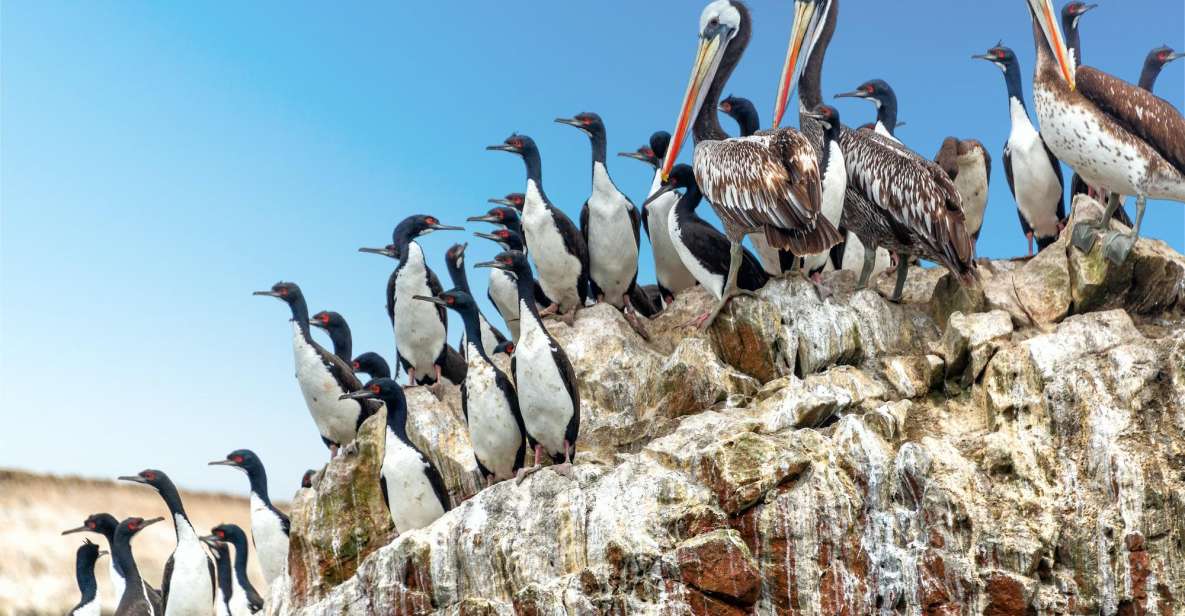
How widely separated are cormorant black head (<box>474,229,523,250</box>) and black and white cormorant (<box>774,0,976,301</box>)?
3442mm

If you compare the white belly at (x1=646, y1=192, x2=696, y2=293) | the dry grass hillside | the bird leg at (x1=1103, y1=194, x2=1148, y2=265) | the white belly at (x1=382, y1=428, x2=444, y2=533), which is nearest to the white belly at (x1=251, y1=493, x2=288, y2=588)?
the white belly at (x1=382, y1=428, x2=444, y2=533)

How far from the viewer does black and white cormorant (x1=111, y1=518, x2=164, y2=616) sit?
16656 millimetres

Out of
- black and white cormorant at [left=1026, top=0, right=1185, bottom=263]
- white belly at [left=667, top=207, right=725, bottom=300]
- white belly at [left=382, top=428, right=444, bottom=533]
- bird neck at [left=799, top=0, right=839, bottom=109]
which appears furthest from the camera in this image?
bird neck at [left=799, top=0, right=839, bottom=109]

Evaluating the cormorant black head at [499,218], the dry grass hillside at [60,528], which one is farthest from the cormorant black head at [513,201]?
the dry grass hillside at [60,528]

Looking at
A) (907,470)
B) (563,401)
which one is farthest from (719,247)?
(907,470)

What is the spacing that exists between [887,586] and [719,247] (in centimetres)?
421

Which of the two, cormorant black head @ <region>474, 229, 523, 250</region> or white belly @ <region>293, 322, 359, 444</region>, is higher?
cormorant black head @ <region>474, 229, 523, 250</region>

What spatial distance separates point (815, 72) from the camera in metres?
14.9

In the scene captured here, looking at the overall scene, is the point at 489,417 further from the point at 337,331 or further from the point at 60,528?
the point at 60,528

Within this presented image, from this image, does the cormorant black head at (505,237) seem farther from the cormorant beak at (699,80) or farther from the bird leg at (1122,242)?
the bird leg at (1122,242)

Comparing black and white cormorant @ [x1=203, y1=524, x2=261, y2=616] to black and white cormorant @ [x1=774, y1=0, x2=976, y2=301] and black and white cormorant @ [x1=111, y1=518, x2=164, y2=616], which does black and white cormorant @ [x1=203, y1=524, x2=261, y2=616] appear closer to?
black and white cormorant @ [x1=111, y1=518, x2=164, y2=616]

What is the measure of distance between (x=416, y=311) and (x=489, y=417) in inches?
125

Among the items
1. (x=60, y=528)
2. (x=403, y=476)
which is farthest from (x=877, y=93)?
(x=60, y=528)

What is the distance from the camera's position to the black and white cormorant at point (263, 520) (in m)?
16.0
